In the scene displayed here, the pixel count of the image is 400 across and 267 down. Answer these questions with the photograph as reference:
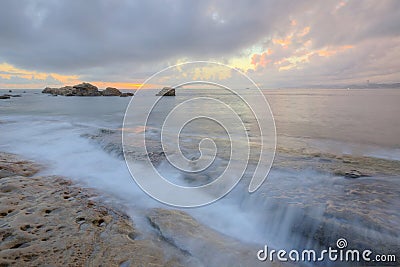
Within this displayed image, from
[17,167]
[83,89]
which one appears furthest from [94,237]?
[83,89]

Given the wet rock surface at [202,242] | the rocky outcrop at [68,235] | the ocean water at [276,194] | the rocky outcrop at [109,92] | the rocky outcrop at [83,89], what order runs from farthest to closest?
the rocky outcrop at [109,92] → the rocky outcrop at [83,89] → the ocean water at [276,194] → the wet rock surface at [202,242] → the rocky outcrop at [68,235]

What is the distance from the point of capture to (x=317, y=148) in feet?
19.5

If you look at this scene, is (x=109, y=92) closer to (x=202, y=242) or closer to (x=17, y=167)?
(x=17, y=167)

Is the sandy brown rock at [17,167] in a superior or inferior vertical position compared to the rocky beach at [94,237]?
inferior

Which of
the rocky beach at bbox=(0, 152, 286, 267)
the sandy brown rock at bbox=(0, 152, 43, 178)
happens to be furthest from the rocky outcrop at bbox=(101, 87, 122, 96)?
the rocky beach at bbox=(0, 152, 286, 267)

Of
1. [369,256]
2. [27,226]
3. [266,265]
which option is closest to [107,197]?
[27,226]

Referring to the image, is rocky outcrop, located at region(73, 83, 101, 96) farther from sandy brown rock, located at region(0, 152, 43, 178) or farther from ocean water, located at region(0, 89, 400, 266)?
sandy brown rock, located at region(0, 152, 43, 178)

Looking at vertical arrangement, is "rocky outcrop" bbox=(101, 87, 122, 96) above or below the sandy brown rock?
above

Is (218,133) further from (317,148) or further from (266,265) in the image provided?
(266,265)

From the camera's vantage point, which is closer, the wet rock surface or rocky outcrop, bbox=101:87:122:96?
the wet rock surface

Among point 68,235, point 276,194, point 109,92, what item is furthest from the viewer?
point 109,92

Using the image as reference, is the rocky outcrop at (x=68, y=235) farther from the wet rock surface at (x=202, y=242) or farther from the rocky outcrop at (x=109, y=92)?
the rocky outcrop at (x=109, y=92)

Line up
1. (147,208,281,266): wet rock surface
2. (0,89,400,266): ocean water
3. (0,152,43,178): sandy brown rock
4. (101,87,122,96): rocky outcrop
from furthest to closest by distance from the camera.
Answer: (101,87,122,96): rocky outcrop → (0,152,43,178): sandy brown rock → (0,89,400,266): ocean water → (147,208,281,266): wet rock surface

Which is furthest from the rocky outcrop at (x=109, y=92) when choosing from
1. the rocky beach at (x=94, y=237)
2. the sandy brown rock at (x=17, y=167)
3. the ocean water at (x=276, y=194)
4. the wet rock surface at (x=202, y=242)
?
the wet rock surface at (x=202, y=242)
